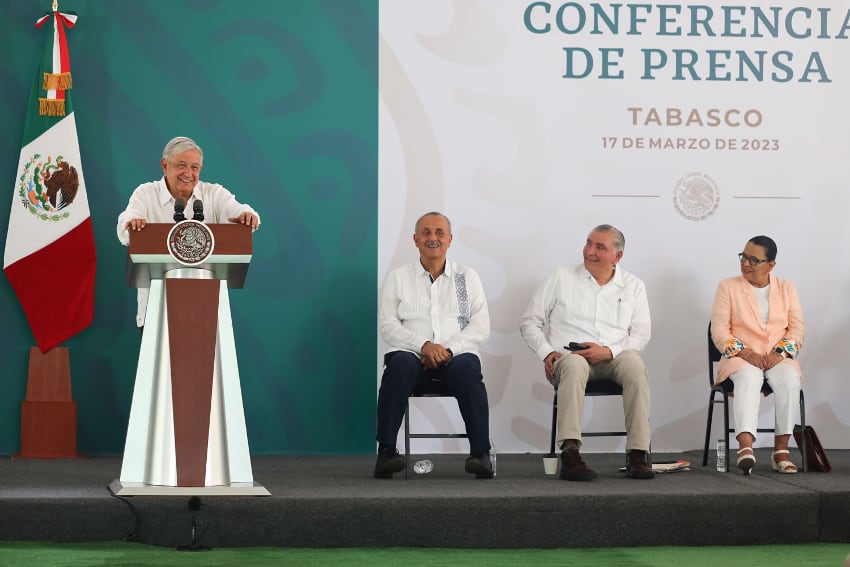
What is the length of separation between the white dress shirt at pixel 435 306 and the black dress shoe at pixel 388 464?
52cm

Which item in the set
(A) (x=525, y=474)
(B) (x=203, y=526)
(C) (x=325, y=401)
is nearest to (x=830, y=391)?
(A) (x=525, y=474)

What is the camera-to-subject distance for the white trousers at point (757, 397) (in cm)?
457

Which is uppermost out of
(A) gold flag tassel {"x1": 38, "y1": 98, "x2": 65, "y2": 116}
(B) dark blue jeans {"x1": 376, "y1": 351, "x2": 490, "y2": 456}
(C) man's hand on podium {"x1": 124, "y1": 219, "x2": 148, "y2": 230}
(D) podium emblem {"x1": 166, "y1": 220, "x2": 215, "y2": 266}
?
(A) gold flag tassel {"x1": 38, "y1": 98, "x2": 65, "y2": 116}

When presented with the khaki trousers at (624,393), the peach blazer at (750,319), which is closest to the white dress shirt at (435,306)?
the khaki trousers at (624,393)

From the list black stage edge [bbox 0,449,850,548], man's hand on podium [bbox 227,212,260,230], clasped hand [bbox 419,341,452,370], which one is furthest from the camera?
clasped hand [bbox 419,341,452,370]

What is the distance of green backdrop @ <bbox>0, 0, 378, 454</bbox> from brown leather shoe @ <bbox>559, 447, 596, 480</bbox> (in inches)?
52.3

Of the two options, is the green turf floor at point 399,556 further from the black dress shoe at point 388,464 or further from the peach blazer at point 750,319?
the peach blazer at point 750,319

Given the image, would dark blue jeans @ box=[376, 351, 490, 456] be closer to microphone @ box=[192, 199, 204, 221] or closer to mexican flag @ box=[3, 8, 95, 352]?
microphone @ box=[192, 199, 204, 221]

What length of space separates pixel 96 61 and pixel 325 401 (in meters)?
1.97

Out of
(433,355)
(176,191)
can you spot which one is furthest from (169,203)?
(433,355)

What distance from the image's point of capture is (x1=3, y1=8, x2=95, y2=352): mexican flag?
16.4ft

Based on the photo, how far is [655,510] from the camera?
3.74 metres

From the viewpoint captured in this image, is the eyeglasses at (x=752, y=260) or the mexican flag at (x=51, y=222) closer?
the eyeglasses at (x=752, y=260)

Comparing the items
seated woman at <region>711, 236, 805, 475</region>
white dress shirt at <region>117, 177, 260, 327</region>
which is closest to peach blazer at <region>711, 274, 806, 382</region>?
seated woman at <region>711, 236, 805, 475</region>
